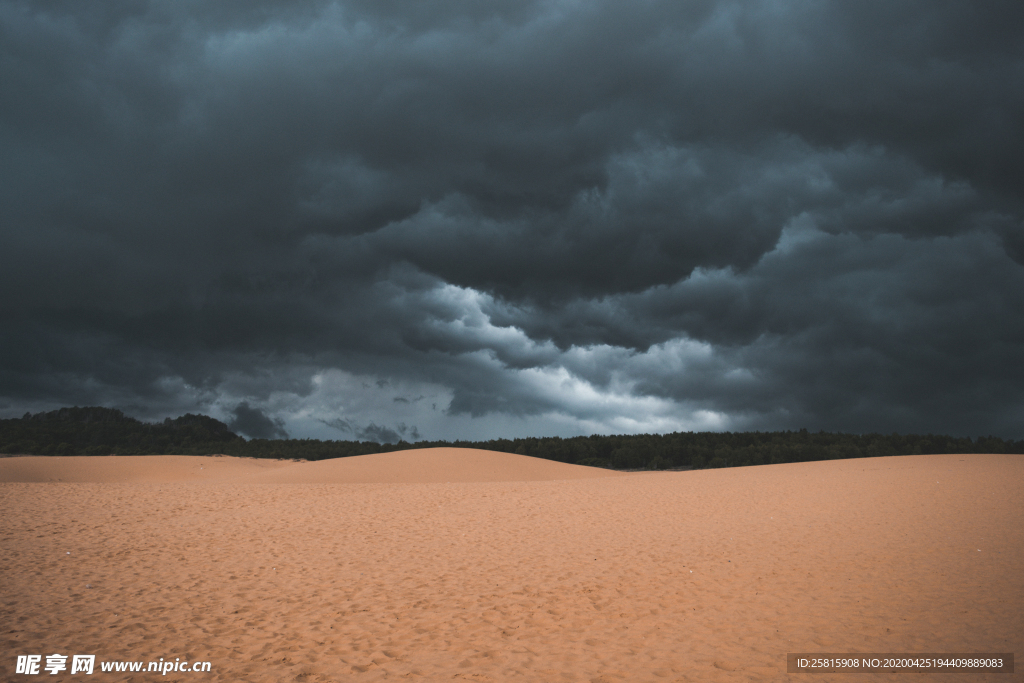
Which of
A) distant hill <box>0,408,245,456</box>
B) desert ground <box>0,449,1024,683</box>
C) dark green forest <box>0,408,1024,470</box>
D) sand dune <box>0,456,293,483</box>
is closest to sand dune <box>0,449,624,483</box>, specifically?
sand dune <box>0,456,293,483</box>

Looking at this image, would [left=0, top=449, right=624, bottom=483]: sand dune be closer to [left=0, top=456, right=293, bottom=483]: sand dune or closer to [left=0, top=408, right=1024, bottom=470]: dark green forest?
[left=0, top=456, right=293, bottom=483]: sand dune

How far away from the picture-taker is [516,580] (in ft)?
42.9

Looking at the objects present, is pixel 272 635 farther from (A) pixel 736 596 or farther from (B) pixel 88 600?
(A) pixel 736 596

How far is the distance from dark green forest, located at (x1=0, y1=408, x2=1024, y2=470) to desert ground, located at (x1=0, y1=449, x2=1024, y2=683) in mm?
29206

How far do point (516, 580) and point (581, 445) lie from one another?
5349 cm

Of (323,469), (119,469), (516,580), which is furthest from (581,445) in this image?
(516,580)

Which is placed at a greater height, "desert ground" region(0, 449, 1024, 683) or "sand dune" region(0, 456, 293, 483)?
"desert ground" region(0, 449, 1024, 683)

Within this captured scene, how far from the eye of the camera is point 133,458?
45875 mm

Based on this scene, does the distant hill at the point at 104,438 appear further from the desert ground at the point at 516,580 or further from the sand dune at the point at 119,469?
the desert ground at the point at 516,580

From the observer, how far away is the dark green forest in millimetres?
51781

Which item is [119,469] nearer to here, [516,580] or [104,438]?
[516,580]

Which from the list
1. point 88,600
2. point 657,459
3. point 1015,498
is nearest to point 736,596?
point 88,600

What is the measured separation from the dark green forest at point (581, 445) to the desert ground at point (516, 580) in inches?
1150

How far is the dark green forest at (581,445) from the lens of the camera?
170ft
